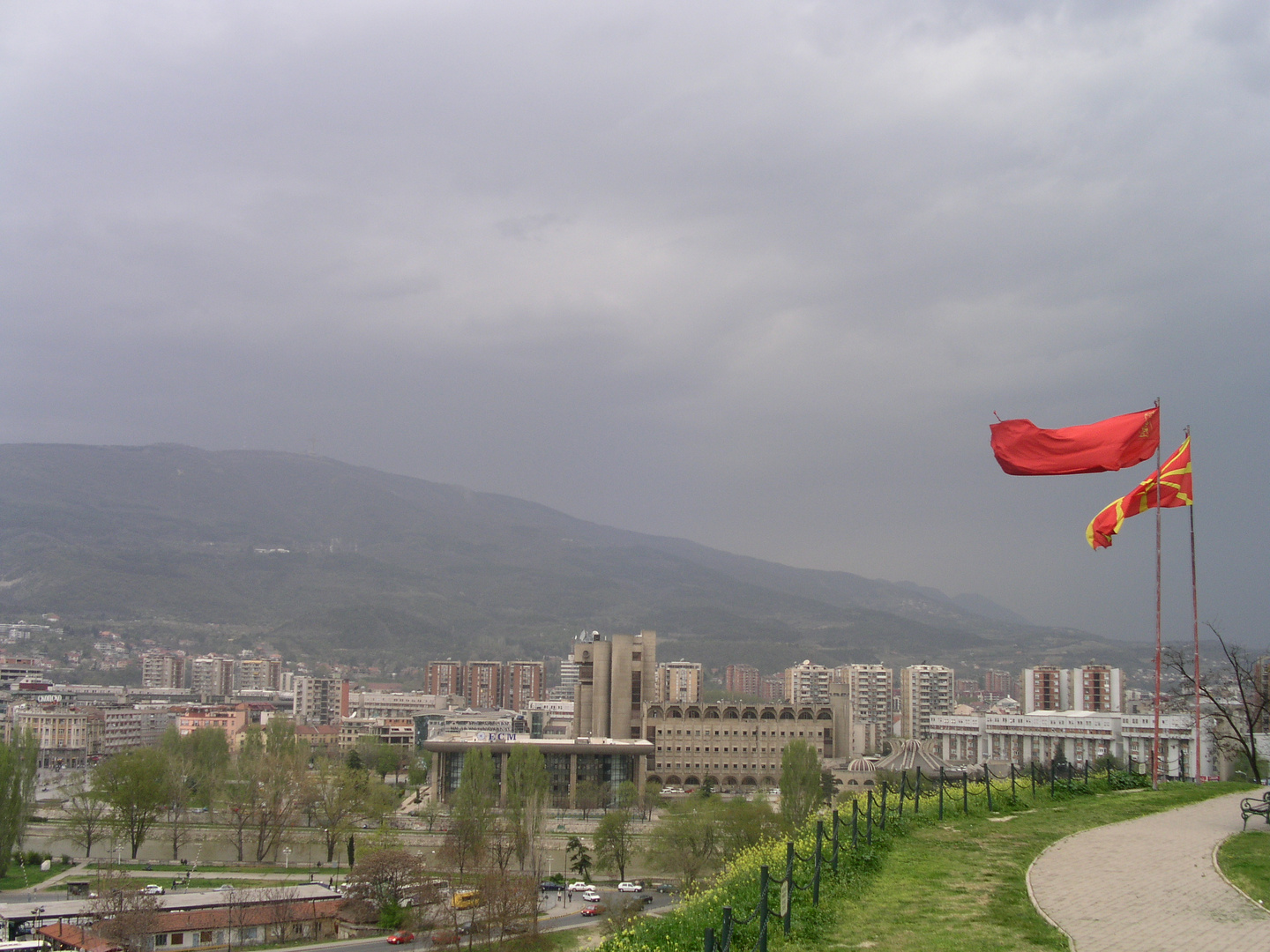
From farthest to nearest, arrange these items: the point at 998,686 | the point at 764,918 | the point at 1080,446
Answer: the point at 998,686 → the point at 1080,446 → the point at 764,918

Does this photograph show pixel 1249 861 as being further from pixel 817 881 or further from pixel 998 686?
pixel 998 686

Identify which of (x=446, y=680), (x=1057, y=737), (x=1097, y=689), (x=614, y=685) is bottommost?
(x=446, y=680)

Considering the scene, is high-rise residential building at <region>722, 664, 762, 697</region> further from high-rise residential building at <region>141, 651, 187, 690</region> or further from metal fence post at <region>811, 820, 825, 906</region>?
metal fence post at <region>811, 820, 825, 906</region>

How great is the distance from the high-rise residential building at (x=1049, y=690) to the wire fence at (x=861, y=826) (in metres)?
74.5

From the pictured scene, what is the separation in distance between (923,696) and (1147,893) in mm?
89825

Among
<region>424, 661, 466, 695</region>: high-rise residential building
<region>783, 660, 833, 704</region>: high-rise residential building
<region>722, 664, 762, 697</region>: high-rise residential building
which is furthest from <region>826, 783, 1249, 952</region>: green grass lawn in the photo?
<region>722, 664, 762, 697</region>: high-rise residential building

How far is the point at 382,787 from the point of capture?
50.8 m

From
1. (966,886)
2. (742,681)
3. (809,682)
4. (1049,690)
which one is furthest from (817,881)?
(742,681)

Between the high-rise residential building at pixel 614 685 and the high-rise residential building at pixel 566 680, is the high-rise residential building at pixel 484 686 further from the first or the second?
the high-rise residential building at pixel 614 685

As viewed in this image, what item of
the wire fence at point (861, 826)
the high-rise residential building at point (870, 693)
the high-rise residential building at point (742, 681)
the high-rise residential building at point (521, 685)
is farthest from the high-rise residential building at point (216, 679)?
the wire fence at point (861, 826)

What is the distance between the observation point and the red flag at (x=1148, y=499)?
56.6 feet

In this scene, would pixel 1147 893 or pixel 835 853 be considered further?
pixel 835 853

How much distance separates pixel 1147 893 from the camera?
9617mm

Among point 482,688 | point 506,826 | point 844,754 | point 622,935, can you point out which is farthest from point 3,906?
point 482,688
